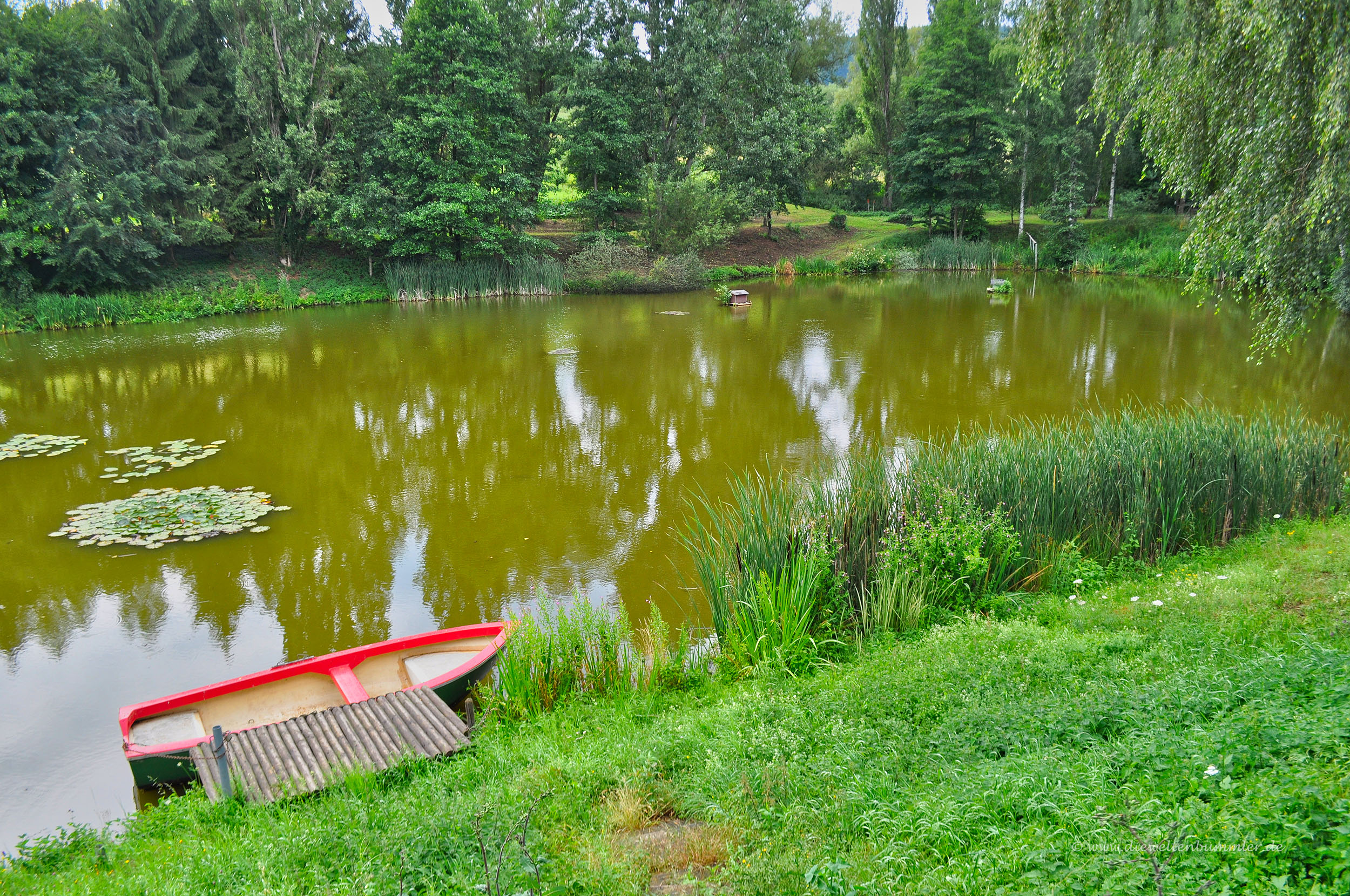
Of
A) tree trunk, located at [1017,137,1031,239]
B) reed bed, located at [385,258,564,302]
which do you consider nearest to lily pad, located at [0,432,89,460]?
reed bed, located at [385,258,564,302]

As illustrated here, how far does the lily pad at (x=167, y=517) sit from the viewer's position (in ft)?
28.4

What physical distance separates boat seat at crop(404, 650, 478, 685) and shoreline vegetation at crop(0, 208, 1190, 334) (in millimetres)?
23372

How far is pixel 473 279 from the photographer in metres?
29.3

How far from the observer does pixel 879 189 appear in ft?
153

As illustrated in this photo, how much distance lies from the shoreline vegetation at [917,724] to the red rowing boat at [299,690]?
1.17 feet

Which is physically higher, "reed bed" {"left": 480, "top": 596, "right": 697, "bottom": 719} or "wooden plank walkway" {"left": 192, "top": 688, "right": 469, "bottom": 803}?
"reed bed" {"left": 480, "top": 596, "right": 697, "bottom": 719}

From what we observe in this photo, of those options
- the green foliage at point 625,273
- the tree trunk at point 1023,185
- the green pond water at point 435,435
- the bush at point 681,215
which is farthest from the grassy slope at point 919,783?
the tree trunk at point 1023,185

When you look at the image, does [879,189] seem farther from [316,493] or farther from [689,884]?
[689,884]

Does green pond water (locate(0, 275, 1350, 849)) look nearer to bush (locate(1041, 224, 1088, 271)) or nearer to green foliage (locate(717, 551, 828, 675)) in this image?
green foliage (locate(717, 551, 828, 675))

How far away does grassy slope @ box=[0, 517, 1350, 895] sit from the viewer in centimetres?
275

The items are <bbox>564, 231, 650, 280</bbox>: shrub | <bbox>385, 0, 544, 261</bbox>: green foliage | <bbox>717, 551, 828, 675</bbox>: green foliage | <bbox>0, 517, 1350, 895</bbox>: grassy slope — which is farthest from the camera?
<bbox>564, 231, 650, 280</bbox>: shrub

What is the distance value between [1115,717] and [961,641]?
4.47ft

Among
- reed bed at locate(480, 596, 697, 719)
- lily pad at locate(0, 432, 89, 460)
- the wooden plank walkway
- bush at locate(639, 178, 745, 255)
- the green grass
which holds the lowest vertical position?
the wooden plank walkway

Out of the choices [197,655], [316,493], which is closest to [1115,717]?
[197,655]
